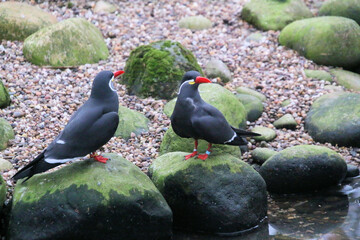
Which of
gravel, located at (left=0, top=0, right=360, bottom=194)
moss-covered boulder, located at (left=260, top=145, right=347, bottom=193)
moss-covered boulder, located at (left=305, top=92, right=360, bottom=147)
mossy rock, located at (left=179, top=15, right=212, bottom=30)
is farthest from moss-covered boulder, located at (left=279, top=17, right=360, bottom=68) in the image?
moss-covered boulder, located at (left=260, top=145, right=347, bottom=193)

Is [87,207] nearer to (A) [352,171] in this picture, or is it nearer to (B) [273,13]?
(A) [352,171]

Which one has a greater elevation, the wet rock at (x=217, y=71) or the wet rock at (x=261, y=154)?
the wet rock at (x=217, y=71)

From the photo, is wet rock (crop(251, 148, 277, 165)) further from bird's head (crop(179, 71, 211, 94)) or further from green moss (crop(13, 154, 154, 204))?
green moss (crop(13, 154, 154, 204))

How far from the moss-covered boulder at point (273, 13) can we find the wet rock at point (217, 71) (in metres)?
2.12

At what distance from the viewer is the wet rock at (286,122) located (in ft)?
23.5

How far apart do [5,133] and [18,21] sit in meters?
3.28

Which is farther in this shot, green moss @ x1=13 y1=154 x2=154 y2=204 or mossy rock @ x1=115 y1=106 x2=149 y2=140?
mossy rock @ x1=115 y1=106 x2=149 y2=140

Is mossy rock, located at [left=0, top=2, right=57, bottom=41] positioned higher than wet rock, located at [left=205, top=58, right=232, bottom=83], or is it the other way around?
mossy rock, located at [left=0, top=2, right=57, bottom=41]

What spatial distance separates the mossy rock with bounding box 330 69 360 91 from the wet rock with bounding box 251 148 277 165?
8.72 ft

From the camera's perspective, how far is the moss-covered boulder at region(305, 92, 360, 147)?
677 centimetres

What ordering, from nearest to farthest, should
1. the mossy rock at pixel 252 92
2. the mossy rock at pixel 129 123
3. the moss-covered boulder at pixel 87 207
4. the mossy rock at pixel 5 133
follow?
the moss-covered boulder at pixel 87 207
the mossy rock at pixel 5 133
the mossy rock at pixel 129 123
the mossy rock at pixel 252 92

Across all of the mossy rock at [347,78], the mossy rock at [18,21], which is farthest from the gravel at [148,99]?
the mossy rock at [347,78]

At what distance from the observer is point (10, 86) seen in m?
7.23

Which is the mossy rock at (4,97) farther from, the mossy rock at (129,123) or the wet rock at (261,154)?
the wet rock at (261,154)
